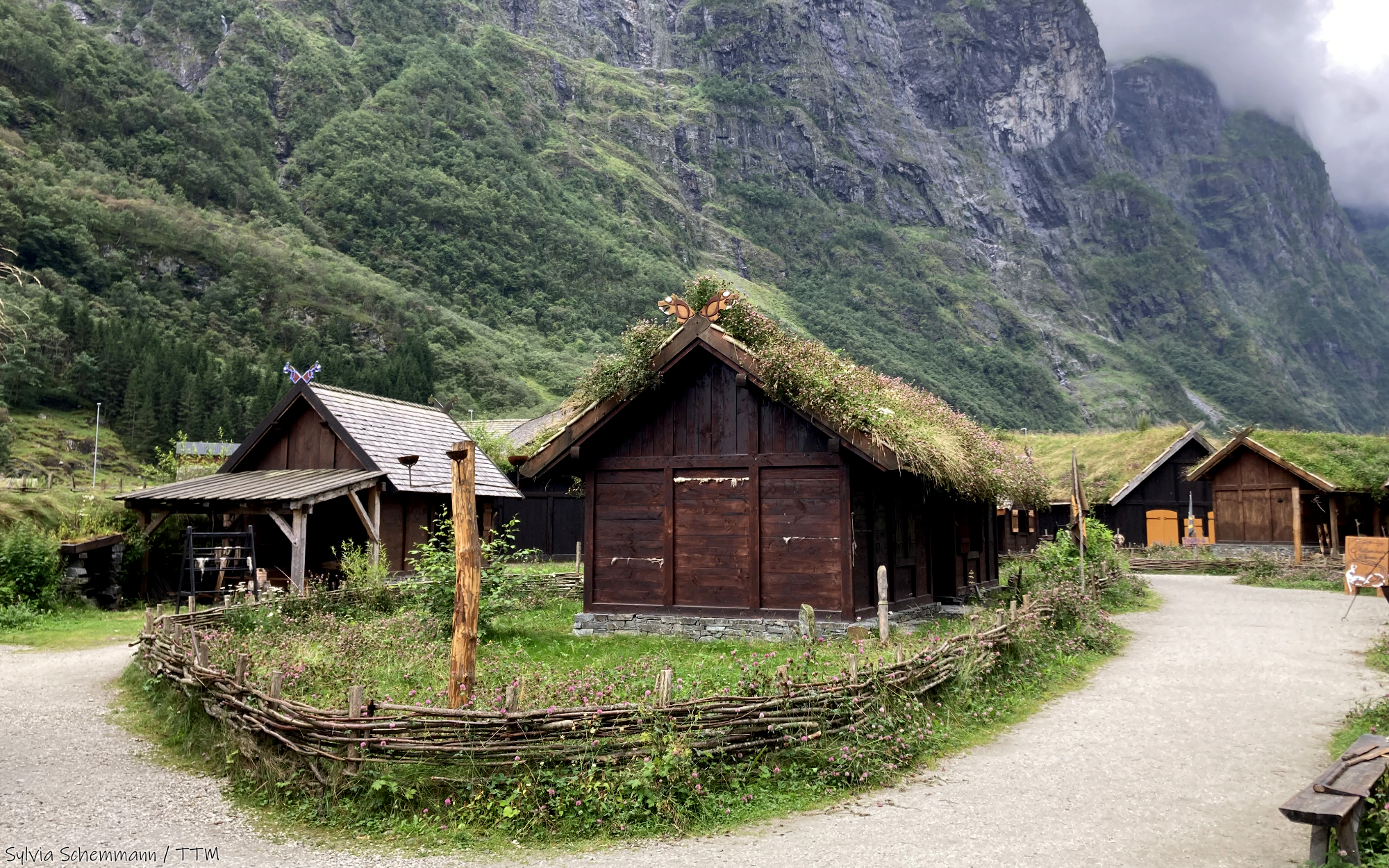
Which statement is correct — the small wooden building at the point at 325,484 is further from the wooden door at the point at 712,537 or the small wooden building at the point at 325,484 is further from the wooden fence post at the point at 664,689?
the wooden fence post at the point at 664,689

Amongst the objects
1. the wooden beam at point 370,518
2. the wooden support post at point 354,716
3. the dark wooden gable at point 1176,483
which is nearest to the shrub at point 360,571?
the wooden beam at point 370,518

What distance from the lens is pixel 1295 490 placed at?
33.0m

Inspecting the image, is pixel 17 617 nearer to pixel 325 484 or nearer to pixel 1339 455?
pixel 325 484

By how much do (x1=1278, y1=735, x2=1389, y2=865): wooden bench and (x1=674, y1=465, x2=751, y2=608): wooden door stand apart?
31.6 ft

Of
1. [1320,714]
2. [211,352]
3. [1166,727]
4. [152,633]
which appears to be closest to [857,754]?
[1166,727]

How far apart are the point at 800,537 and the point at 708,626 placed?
2121 millimetres

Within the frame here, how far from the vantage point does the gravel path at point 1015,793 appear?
6.93m

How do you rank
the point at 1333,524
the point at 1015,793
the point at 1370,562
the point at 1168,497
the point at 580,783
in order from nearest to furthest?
the point at 580,783 → the point at 1015,793 → the point at 1370,562 → the point at 1333,524 → the point at 1168,497

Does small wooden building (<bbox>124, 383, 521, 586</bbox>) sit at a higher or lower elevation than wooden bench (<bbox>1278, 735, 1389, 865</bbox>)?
higher

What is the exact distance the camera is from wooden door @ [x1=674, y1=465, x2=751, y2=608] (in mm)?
15555

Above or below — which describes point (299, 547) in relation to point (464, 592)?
below

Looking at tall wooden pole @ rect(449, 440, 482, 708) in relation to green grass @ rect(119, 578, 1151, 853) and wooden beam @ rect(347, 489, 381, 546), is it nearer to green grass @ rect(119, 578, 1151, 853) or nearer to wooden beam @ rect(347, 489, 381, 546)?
green grass @ rect(119, 578, 1151, 853)

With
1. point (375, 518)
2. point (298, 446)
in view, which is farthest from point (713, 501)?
point (298, 446)

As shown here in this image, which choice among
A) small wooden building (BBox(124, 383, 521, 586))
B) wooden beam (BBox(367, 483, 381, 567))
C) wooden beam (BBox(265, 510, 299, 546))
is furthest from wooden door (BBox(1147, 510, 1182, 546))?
wooden beam (BBox(265, 510, 299, 546))
